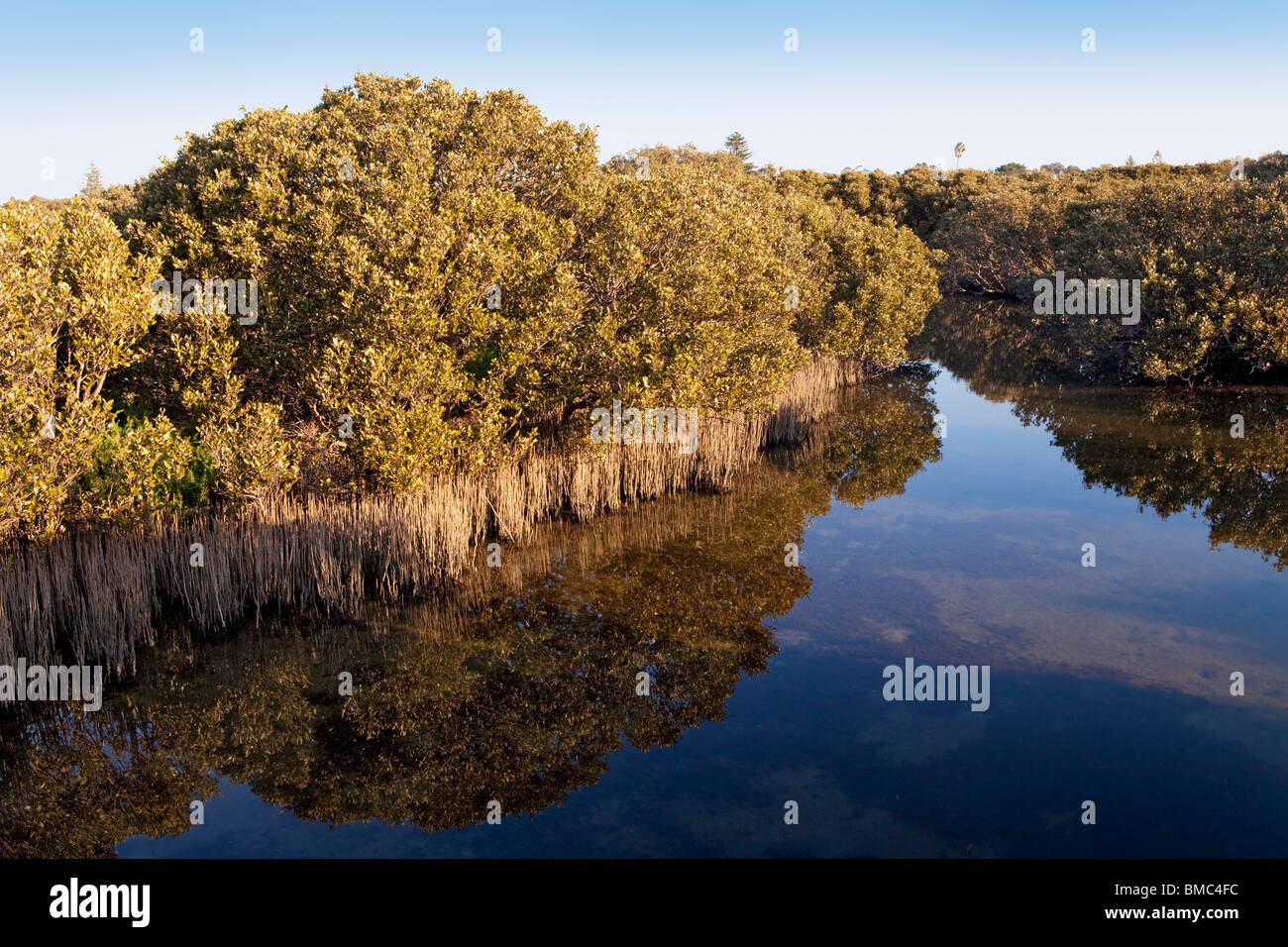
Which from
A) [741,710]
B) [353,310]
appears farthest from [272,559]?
[741,710]

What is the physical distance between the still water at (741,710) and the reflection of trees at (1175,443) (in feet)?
0.82

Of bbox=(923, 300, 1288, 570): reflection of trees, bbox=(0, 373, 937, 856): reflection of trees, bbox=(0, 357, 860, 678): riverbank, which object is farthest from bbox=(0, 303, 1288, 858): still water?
bbox=(0, 357, 860, 678): riverbank

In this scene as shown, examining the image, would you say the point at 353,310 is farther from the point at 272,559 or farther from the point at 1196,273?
the point at 1196,273

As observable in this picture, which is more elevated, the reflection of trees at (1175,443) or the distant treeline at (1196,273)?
the distant treeline at (1196,273)

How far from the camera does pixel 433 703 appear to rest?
11.9 m

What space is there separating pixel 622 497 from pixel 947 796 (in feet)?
40.5

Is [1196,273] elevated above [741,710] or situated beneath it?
elevated above

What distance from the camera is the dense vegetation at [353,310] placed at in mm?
13617

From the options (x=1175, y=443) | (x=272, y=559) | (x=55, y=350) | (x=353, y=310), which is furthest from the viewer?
(x=1175, y=443)

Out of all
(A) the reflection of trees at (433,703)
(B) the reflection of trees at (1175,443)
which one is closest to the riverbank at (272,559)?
(A) the reflection of trees at (433,703)

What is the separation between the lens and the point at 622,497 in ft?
68.6

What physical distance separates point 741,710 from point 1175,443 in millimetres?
19931

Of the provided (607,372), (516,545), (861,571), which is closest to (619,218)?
(607,372)

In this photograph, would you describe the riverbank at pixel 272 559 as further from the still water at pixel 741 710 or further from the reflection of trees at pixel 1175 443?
the reflection of trees at pixel 1175 443
